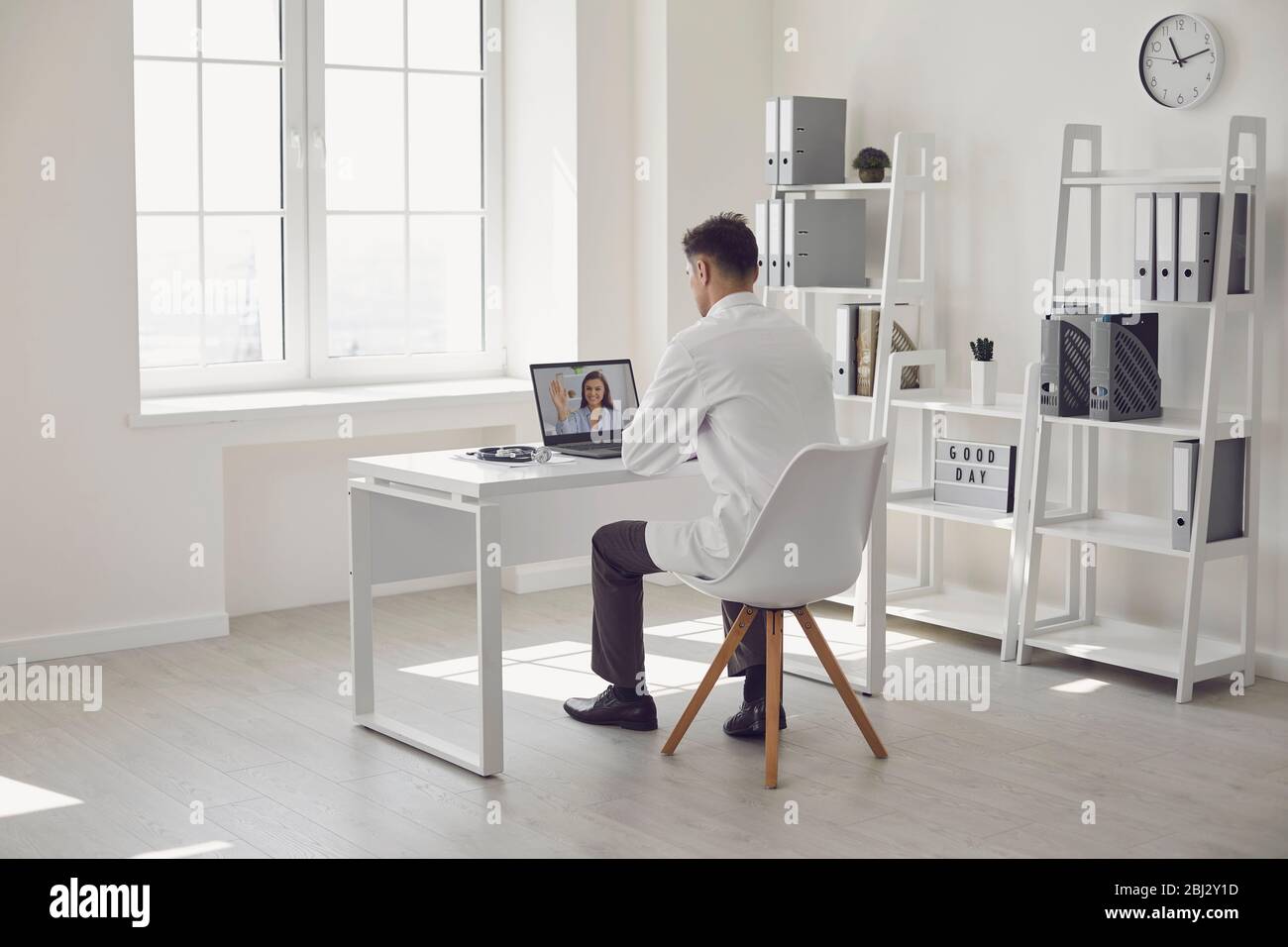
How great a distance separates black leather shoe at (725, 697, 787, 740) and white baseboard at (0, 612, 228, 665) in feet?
6.89

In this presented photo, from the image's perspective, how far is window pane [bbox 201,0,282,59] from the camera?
18.3 ft

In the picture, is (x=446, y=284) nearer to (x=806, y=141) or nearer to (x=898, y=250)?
(x=806, y=141)

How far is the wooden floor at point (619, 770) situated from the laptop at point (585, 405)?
2.64 ft

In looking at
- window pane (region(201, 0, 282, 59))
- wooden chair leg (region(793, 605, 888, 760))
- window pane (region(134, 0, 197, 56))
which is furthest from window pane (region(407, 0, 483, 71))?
wooden chair leg (region(793, 605, 888, 760))

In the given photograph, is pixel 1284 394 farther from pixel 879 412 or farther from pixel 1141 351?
pixel 879 412

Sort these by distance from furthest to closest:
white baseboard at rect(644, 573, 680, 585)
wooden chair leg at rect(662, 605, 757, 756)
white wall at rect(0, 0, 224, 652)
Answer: white baseboard at rect(644, 573, 680, 585)
white wall at rect(0, 0, 224, 652)
wooden chair leg at rect(662, 605, 757, 756)

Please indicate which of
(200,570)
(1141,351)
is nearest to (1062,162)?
(1141,351)

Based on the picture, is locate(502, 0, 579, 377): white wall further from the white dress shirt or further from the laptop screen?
the white dress shirt

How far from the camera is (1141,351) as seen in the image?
4.71 metres

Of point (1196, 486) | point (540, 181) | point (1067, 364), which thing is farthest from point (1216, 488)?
point (540, 181)

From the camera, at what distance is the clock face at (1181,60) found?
4.74 metres

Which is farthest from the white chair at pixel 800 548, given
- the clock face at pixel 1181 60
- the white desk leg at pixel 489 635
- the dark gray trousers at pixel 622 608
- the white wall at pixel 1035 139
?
the clock face at pixel 1181 60
